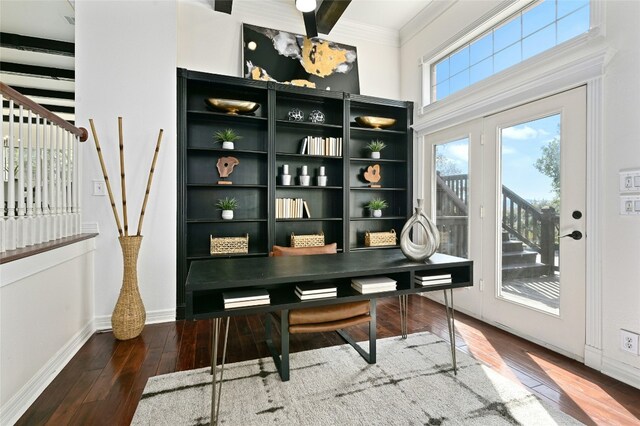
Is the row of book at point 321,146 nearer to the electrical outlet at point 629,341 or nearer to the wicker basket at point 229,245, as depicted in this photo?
the wicker basket at point 229,245

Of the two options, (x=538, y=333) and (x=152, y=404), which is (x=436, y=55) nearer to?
(x=538, y=333)

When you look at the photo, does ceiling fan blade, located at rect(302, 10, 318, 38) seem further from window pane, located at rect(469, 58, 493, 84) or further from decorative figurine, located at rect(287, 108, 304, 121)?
window pane, located at rect(469, 58, 493, 84)

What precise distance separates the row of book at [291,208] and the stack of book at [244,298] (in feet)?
6.27

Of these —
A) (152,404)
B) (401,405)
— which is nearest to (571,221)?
(401,405)

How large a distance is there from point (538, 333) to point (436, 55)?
3.05 metres

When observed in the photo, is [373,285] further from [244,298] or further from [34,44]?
[34,44]

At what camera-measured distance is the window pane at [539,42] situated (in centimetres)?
246

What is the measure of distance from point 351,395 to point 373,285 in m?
0.64

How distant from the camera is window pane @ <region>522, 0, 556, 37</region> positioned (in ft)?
8.14

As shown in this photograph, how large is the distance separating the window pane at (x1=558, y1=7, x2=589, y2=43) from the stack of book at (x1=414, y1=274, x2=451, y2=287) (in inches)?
78.2

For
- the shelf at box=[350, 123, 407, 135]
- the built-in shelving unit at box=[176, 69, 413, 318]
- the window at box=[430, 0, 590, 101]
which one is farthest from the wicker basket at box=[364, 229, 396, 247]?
the window at box=[430, 0, 590, 101]

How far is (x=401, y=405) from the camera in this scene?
1.73m

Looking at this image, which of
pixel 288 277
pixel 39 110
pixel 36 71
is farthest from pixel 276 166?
pixel 36 71

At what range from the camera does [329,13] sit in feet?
10.9
